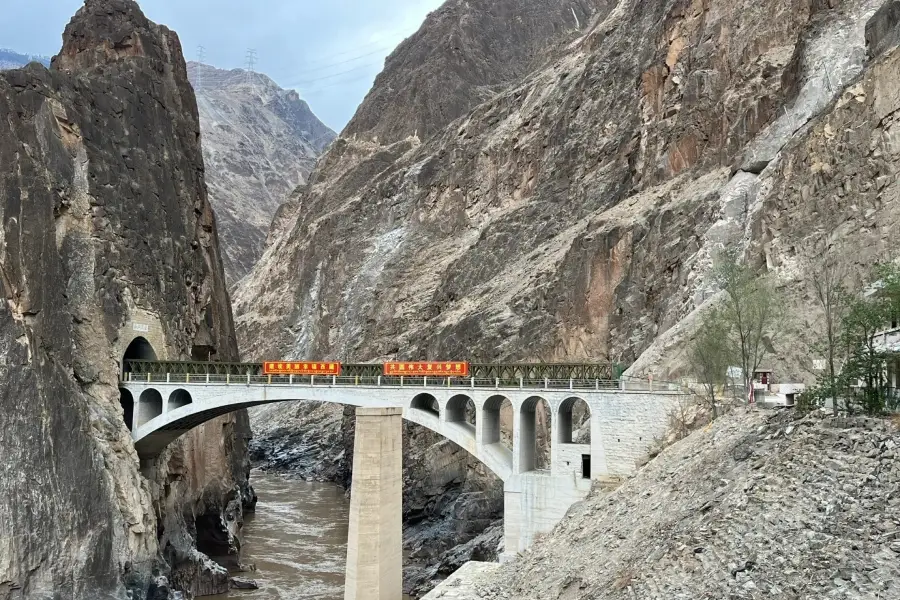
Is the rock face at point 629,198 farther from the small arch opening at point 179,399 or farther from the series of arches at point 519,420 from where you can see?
the small arch opening at point 179,399

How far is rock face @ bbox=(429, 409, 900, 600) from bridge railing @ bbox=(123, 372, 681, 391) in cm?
715

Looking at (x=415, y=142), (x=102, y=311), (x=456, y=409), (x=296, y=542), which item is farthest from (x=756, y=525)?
(x=415, y=142)

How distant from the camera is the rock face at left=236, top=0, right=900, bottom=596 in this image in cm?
3512

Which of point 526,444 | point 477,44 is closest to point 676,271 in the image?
point 526,444

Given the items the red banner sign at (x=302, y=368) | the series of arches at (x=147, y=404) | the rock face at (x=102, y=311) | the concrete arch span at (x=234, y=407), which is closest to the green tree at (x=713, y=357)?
the concrete arch span at (x=234, y=407)

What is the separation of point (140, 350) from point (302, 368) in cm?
1133

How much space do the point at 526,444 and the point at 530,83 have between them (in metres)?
58.3

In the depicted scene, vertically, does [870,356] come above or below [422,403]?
above

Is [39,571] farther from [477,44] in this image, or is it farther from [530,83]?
[477,44]

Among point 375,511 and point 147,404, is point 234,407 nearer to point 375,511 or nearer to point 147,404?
point 147,404

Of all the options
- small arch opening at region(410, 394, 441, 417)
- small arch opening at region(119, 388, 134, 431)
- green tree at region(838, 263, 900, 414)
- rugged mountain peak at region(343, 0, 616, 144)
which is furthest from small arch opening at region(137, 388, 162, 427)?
rugged mountain peak at region(343, 0, 616, 144)

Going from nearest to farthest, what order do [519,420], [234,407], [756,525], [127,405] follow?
[756,525] → [519,420] → [127,405] → [234,407]

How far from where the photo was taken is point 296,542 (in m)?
47.8

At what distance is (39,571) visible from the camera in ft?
98.2
